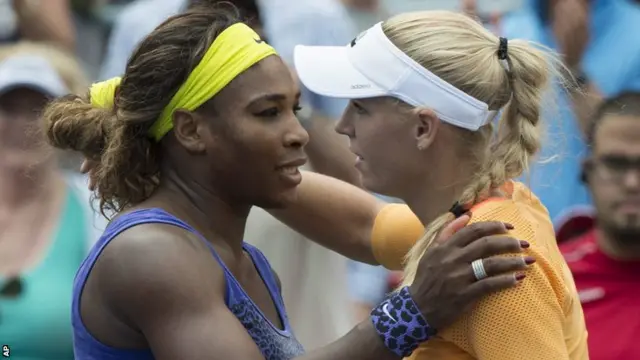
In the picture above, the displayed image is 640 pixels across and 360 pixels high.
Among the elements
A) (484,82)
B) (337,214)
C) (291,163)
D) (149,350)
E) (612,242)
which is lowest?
(612,242)

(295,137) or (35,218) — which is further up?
(295,137)

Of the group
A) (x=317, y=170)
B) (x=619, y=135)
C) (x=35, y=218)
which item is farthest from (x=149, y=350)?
(x=619, y=135)

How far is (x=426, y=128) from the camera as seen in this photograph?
2639mm

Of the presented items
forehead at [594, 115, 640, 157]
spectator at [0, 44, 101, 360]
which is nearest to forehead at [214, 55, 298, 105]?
spectator at [0, 44, 101, 360]

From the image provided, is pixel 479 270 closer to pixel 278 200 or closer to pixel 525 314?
pixel 525 314

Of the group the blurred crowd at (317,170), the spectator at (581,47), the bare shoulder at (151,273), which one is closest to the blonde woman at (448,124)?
the bare shoulder at (151,273)

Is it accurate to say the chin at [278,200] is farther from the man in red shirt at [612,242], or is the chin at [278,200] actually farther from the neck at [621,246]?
the neck at [621,246]

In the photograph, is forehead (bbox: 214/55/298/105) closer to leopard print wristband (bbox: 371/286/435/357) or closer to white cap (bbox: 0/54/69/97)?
leopard print wristband (bbox: 371/286/435/357)

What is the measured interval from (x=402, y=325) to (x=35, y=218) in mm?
1952

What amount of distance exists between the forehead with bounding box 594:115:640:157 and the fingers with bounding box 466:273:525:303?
1.74m

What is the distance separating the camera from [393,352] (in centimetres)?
246

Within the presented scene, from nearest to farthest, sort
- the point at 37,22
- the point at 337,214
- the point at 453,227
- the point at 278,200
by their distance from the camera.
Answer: the point at 453,227 → the point at 278,200 → the point at 337,214 → the point at 37,22

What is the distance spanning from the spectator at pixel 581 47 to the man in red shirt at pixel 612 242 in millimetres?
320

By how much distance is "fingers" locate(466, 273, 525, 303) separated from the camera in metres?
2.37
